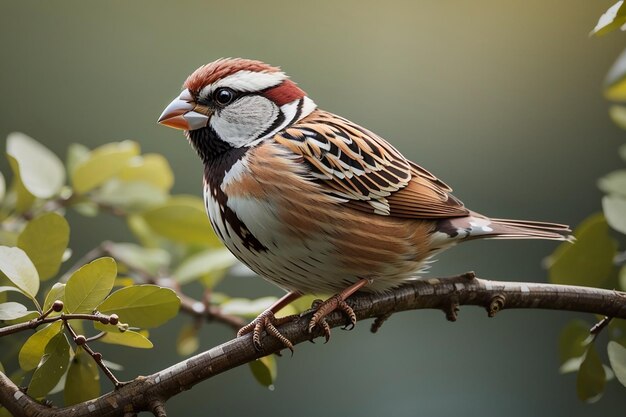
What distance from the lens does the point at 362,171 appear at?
2.43 m

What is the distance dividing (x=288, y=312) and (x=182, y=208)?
1.84 feet

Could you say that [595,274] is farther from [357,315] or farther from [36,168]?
[36,168]

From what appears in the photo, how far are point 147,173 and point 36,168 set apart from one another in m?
0.41

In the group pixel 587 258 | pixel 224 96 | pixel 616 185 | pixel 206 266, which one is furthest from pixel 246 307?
pixel 616 185

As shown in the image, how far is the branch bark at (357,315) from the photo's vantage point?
1.78m

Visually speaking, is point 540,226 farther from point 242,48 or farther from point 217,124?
point 242,48

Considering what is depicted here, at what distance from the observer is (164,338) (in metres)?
4.68

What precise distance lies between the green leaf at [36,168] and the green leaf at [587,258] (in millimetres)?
1493

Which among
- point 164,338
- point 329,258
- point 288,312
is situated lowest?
point 164,338

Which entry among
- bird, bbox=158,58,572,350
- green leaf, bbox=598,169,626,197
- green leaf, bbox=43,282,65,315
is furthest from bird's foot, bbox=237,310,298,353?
green leaf, bbox=598,169,626,197

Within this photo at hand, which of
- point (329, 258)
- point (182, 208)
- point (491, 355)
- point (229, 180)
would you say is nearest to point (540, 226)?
point (329, 258)

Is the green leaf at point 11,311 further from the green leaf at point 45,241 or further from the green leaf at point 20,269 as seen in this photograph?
the green leaf at point 45,241

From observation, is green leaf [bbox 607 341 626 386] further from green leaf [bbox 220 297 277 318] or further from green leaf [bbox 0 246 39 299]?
green leaf [bbox 0 246 39 299]

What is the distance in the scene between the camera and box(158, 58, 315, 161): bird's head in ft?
8.05
